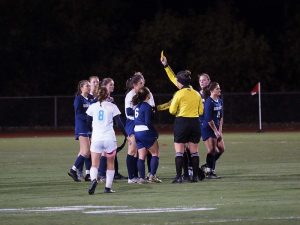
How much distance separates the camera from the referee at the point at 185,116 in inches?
715

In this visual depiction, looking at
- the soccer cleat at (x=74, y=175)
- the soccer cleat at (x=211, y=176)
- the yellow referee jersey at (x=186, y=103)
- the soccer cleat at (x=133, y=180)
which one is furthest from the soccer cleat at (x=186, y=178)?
the soccer cleat at (x=74, y=175)

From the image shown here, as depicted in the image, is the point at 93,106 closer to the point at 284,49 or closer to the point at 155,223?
the point at 155,223

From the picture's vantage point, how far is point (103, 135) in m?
16.4

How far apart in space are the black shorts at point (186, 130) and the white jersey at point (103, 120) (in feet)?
6.48

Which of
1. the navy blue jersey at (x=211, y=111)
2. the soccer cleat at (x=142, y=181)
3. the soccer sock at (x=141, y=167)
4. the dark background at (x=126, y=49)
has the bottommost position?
the soccer cleat at (x=142, y=181)

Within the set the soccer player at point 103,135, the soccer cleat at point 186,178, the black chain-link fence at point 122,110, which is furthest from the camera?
the black chain-link fence at point 122,110

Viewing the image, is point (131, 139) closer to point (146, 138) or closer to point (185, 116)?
point (146, 138)

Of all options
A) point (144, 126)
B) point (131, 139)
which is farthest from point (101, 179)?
point (144, 126)

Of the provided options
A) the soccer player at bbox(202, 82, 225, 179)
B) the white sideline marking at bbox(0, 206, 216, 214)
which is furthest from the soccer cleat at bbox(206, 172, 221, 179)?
the white sideline marking at bbox(0, 206, 216, 214)

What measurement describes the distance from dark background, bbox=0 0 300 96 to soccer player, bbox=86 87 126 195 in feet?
114

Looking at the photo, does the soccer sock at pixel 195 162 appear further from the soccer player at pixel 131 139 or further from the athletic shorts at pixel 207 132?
the athletic shorts at pixel 207 132

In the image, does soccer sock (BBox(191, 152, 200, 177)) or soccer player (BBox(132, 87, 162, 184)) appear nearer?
soccer player (BBox(132, 87, 162, 184))

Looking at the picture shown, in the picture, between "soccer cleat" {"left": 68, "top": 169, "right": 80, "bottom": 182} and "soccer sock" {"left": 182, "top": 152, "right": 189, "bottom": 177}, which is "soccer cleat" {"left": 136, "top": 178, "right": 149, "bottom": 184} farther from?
"soccer cleat" {"left": 68, "top": 169, "right": 80, "bottom": 182}

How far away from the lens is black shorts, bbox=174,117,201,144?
717 inches
